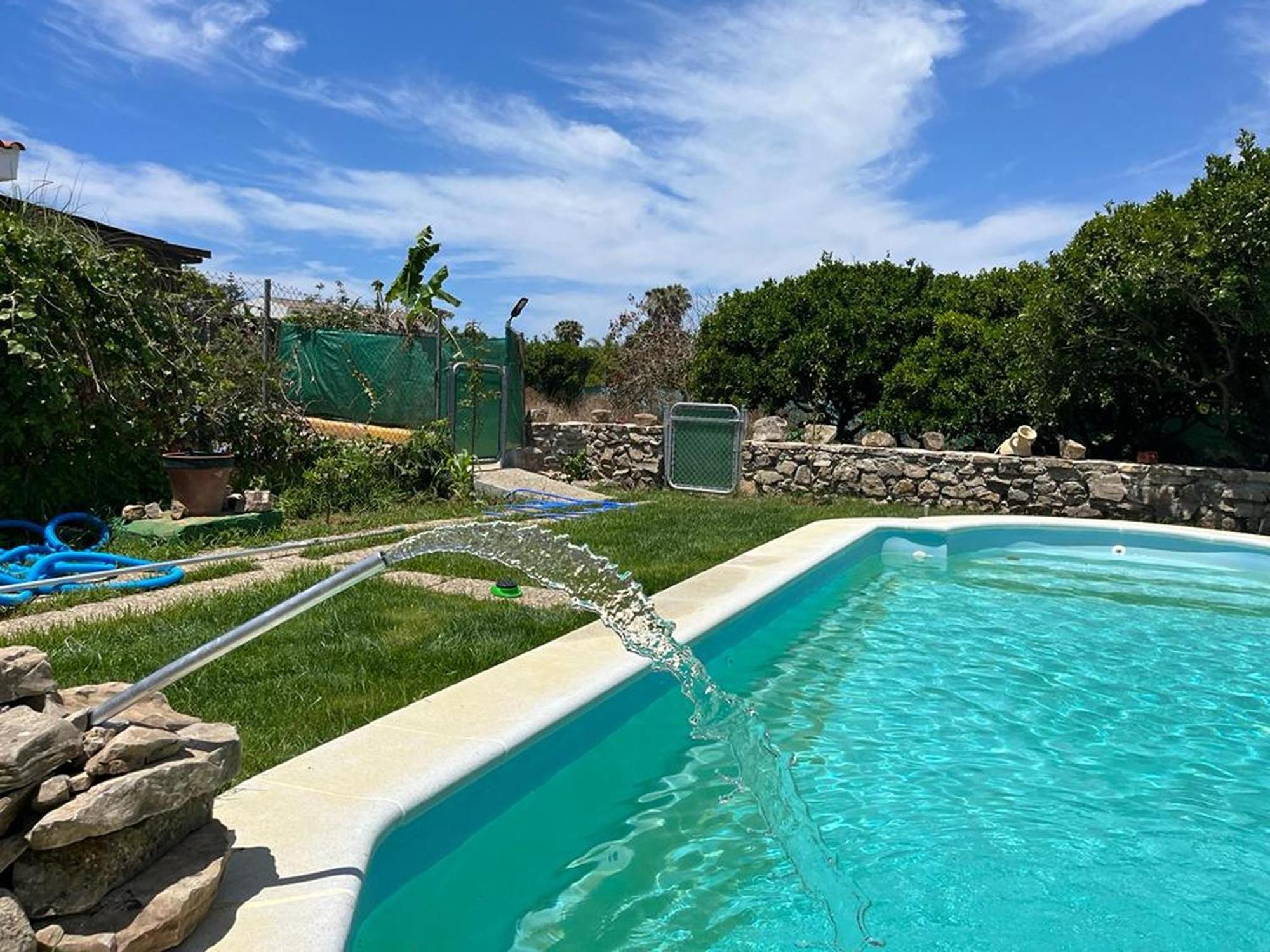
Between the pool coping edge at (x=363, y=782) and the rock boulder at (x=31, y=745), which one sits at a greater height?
the rock boulder at (x=31, y=745)

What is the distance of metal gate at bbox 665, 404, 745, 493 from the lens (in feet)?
44.8

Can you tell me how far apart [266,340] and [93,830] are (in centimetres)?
1018

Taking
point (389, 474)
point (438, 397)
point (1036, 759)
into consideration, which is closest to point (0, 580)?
point (389, 474)

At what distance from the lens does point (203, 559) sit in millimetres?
6551

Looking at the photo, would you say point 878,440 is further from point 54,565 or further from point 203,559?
point 54,565

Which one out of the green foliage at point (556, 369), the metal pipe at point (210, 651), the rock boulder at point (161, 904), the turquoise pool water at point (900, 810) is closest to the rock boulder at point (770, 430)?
the turquoise pool water at point (900, 810)

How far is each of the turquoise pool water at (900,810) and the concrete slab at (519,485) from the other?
5.66 meters

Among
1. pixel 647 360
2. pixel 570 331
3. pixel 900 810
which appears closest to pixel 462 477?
pixel 900 810

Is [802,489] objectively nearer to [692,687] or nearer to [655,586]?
[655,586]

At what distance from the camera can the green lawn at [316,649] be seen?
3.67 m

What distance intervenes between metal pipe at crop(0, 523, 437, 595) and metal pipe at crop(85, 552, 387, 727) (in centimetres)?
400

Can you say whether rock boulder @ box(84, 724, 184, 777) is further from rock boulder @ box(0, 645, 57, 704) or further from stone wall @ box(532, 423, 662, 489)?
stone wall @ box(532, 423, 662, 489)

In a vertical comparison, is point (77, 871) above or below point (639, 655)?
above

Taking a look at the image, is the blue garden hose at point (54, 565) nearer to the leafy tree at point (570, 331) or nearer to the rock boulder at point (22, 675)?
the rock boulder at point (22, 675)
